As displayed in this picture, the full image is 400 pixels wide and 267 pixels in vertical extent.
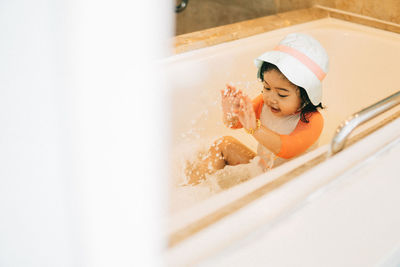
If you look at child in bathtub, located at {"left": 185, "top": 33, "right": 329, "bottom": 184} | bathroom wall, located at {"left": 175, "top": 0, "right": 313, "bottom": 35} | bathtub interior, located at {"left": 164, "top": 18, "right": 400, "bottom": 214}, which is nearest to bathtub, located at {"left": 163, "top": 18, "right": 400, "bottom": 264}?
bathtub interior, located at {"left": 164, "top": 18, "right": 400, "bottom": 214}

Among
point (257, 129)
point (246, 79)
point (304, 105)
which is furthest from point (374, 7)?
point (257, 129)

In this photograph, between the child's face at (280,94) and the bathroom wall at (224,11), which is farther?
the bathroom wall at (224,11)

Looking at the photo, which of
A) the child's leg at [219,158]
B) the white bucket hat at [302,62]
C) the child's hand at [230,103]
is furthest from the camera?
the child's leg at [219,158]

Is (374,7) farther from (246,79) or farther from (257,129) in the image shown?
(257,129)

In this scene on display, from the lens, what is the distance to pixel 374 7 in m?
1.70

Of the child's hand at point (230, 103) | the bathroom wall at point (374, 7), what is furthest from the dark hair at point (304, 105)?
the bathroom wall at point (374, 7)

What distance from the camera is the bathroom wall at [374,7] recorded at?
1.65 metres

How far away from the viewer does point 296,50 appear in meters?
1.16

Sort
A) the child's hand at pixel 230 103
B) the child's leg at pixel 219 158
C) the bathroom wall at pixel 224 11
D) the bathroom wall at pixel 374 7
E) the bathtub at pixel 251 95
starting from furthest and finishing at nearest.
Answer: the bathroom wall at pixel 224 11 → the bathroom wall at pixel 374 7 → the child's leg at pixel 219 158 → the child's hand at pixel 230 103 → the bathtub at pixel 251 95

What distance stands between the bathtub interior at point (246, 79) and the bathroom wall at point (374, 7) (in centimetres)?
7

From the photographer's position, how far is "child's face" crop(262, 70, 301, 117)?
1.17m

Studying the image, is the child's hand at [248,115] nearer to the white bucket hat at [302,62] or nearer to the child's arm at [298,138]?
the child's arm at [298,138]

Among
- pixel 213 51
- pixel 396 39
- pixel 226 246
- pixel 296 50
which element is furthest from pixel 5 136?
pixel 396 39

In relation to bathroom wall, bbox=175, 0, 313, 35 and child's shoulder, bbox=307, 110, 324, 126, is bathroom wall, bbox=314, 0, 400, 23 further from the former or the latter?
child's shoulder, bbox=307, 110, 324, 126
